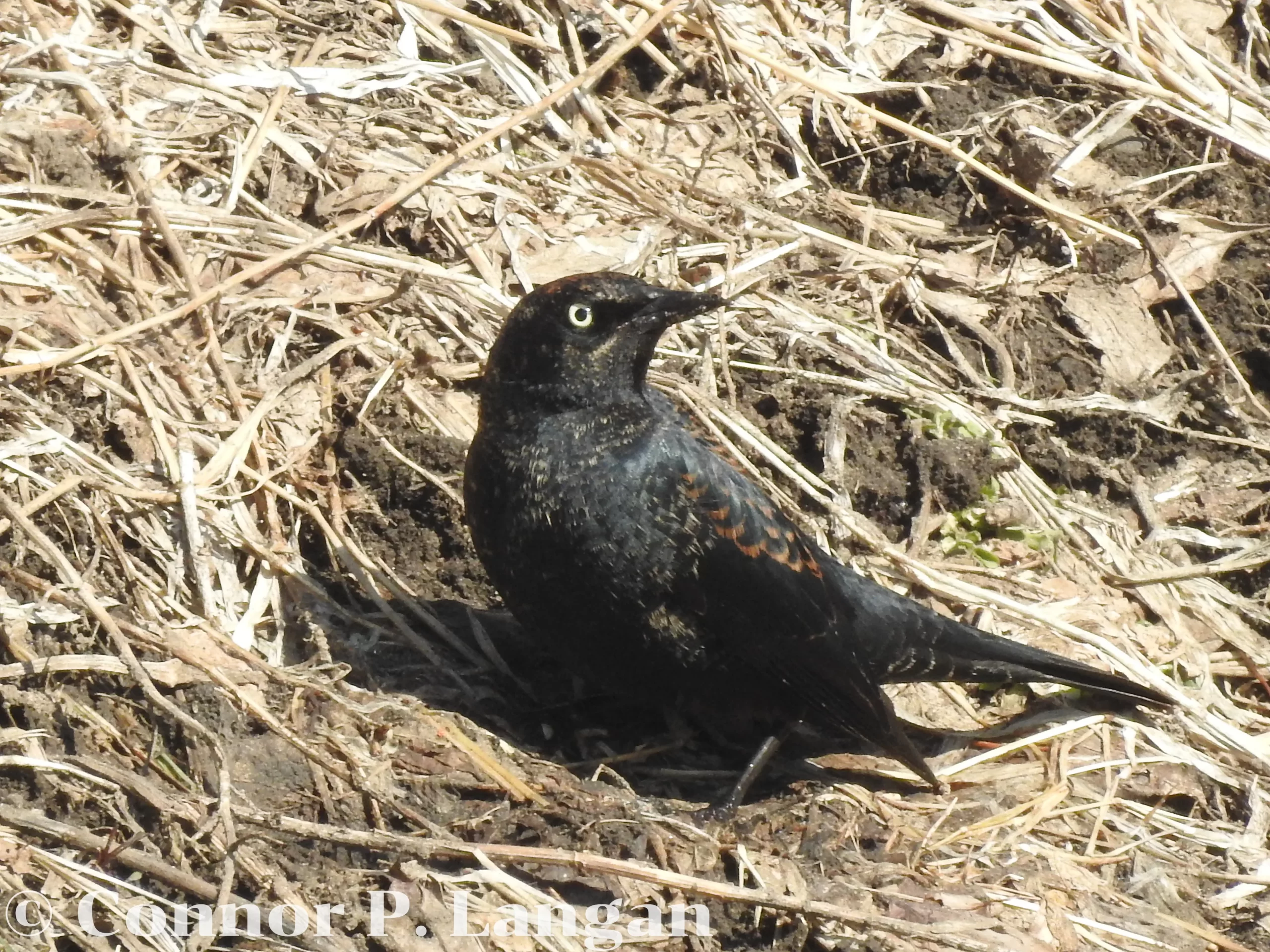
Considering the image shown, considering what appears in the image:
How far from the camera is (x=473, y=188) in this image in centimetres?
571

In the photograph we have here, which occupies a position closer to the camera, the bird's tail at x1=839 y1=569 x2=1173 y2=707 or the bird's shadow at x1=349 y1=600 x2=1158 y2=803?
the bird's shadow at x1=349 y1=600 x2=1158 y2=803

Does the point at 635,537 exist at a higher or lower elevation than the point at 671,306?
lower

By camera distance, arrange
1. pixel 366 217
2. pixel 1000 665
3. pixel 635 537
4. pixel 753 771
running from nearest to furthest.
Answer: pixel 635 537
pixel 753 771
pixel 1000 665
pixel 366 217

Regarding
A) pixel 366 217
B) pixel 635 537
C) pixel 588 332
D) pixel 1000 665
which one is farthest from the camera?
pixel 366 217

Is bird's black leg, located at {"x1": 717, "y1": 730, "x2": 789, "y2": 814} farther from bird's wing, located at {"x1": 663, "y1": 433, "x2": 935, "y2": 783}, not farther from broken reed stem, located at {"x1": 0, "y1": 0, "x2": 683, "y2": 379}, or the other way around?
broken reed stem, located at {"x1": 0, "y1": 0, "x2": 683, "y2": 379}

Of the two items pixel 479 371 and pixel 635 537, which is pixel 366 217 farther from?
pixel 635 537

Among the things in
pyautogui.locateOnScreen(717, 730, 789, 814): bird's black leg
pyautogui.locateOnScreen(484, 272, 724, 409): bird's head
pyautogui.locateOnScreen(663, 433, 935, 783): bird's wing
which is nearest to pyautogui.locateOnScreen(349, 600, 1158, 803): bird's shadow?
pyautogui.locateOnScreen(717, 730, 789, 814): bird's black leg

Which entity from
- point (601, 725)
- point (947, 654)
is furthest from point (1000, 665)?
point (601, 725)

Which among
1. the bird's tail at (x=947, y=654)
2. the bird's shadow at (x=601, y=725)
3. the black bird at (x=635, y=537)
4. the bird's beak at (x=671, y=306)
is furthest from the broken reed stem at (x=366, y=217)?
the bird's tail at (x=947, y=654)

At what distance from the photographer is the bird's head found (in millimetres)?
4484

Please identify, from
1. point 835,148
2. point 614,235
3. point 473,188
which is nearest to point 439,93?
point 473,188

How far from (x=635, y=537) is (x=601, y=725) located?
88cm

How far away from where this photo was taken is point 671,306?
4.52 m

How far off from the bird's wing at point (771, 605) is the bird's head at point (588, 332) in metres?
0.31
